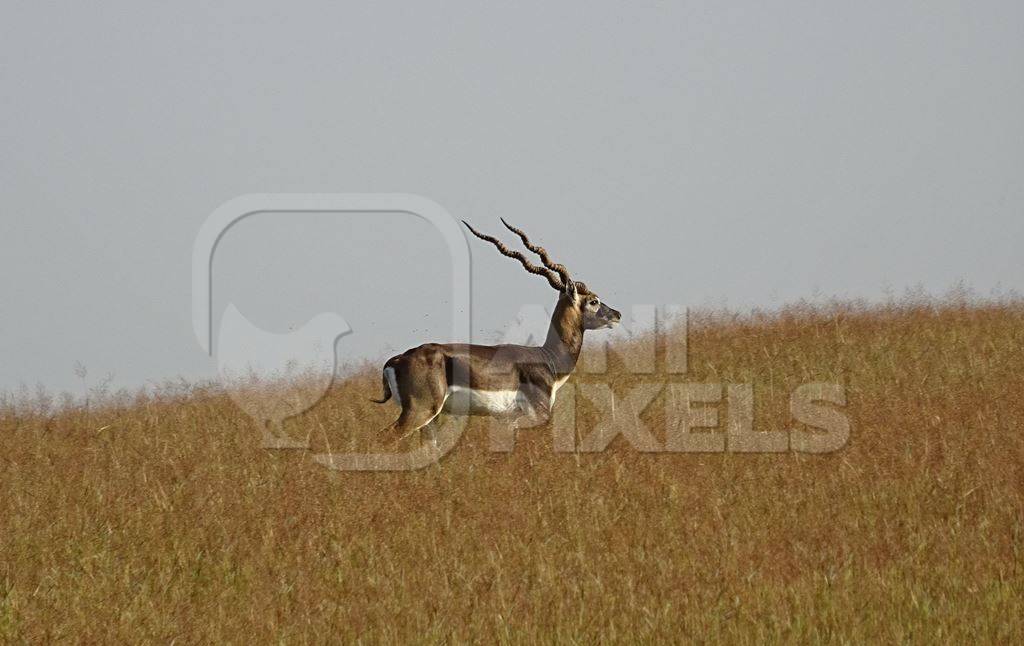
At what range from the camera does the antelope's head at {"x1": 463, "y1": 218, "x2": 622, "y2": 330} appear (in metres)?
11.8

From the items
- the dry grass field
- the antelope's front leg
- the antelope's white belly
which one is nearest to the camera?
the dry grass field

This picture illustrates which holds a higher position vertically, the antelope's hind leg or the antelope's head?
the antelope's head

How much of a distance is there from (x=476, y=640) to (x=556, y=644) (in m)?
0.40

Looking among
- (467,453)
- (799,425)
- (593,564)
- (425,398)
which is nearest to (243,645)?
(593,564)

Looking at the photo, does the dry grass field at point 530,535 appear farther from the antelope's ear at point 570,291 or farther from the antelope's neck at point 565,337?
the antelope's ear at point 570,291

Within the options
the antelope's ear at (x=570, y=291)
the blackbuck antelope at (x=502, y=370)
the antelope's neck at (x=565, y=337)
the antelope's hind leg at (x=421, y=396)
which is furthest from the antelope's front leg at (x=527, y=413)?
the antelope's ear at (x=570, y=291)

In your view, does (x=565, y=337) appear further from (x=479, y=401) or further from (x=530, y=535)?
(x=530, y=535)

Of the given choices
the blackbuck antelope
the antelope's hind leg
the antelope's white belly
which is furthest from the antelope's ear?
the antelope's hind leg

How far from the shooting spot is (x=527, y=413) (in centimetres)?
1120

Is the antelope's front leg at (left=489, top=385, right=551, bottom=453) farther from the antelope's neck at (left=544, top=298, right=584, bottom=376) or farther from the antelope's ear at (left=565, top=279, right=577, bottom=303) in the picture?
the antelope's ear at (left=565, top=279, right=577, bottom=303)

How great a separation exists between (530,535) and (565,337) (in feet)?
15.1

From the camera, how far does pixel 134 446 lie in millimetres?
10430

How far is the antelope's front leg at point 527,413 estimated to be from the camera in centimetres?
1070

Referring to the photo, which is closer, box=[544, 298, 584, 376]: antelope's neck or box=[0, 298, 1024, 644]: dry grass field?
box=[0, 298, 1024, 644]: dry grass field
